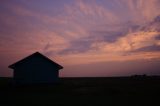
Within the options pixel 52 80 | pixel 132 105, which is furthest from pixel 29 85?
pixel 132 105

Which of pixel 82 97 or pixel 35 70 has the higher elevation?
pixel 35 70

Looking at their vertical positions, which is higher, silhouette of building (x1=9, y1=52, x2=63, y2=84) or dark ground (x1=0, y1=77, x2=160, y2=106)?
silhouette of building (x1=9, y1=52, x2=63, y2=84)

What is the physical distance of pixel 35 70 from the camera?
3788cm

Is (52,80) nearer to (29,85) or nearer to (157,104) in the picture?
(29,85)

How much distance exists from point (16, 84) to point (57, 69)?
7139 mm

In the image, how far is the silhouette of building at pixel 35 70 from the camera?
37125mm

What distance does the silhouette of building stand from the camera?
122 feet

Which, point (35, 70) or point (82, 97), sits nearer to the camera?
point (82, 97)

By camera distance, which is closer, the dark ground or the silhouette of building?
the dark ground

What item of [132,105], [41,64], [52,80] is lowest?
[132,105]

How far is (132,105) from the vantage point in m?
16.3

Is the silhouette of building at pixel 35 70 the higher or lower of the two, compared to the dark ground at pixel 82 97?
higher

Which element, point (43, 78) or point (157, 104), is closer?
point (157, 104)

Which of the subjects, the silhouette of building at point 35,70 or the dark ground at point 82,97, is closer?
the dark ground at point 82,97
